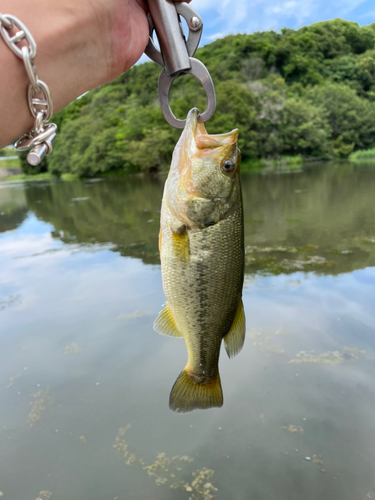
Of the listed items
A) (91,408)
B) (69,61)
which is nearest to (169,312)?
(69,61)

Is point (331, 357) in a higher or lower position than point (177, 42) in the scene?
lower

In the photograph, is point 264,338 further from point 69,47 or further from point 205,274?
point 69,47

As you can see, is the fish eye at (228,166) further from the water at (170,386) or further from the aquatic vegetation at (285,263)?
the aquatic vegetation at (285,263)

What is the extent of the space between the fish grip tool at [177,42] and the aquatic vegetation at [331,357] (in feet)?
12.3

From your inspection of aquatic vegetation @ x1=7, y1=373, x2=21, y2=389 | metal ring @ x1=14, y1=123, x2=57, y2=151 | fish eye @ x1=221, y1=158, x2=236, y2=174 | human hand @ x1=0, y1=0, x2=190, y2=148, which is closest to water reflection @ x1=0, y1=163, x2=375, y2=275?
aquatic vegetation @ x1=7, y1=373, x2=21, y2=389

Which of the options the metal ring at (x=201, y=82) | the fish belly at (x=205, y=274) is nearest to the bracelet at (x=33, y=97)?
the metal ring at (x=201, y=82)

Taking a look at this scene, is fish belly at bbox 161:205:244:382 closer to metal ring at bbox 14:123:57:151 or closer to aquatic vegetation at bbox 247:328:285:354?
A: metal ring at bbox 14:123:57:151

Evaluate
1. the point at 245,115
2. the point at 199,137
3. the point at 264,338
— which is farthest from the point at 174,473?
the point at 245,115

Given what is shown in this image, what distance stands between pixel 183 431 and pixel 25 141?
131 inches

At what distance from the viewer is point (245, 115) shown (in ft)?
131

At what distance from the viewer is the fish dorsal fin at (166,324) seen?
1.96m

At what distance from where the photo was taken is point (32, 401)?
4.26 meters

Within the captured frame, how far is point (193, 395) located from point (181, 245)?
30.1 inches

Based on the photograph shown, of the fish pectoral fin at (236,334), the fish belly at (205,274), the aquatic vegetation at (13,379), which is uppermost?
the fish belly at (205,274)
